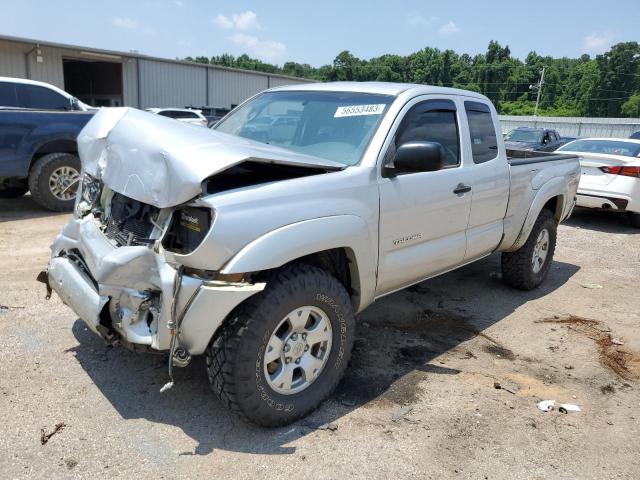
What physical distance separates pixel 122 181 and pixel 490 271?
4730 millimetres

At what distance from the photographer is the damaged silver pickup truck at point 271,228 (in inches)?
106

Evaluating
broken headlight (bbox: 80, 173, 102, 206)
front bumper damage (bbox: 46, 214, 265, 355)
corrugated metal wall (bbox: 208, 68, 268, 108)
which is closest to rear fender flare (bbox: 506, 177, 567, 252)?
front bumper damage (bbox: 46, 214, 265, 355)

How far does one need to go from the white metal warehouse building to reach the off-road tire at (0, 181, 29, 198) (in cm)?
1668

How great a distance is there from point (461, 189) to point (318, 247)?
1637 millimetres

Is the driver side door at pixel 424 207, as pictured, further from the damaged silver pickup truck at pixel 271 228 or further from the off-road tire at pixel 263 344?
the off-road tire at pixel 263 344

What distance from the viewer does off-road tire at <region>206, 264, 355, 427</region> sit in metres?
2.75

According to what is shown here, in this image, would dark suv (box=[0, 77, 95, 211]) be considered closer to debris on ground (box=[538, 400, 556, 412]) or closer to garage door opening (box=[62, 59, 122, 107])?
debris on ground (box=[538, 400, 556, 412])

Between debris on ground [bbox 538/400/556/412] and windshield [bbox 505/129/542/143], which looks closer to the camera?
debris on ground [bbox 538/400/556/412]

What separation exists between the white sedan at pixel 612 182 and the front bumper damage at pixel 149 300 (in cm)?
833

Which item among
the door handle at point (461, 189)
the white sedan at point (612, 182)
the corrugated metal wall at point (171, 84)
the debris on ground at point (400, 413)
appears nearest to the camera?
the debris on ground at point (400, 413)

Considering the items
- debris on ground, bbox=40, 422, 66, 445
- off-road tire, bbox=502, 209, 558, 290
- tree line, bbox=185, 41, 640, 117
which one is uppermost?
tree line, bbox=185, 41, 640, 117

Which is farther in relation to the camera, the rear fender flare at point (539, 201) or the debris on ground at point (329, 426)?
the rear fender flare at point (539, 201)

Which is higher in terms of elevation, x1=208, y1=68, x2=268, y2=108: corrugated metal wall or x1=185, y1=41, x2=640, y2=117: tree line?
x1=185, y1=41, x2=640, y2=117: tree line

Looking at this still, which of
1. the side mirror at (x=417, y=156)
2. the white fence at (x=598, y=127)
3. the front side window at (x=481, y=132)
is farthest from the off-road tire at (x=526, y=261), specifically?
the white fence at (x=598, y=127)
